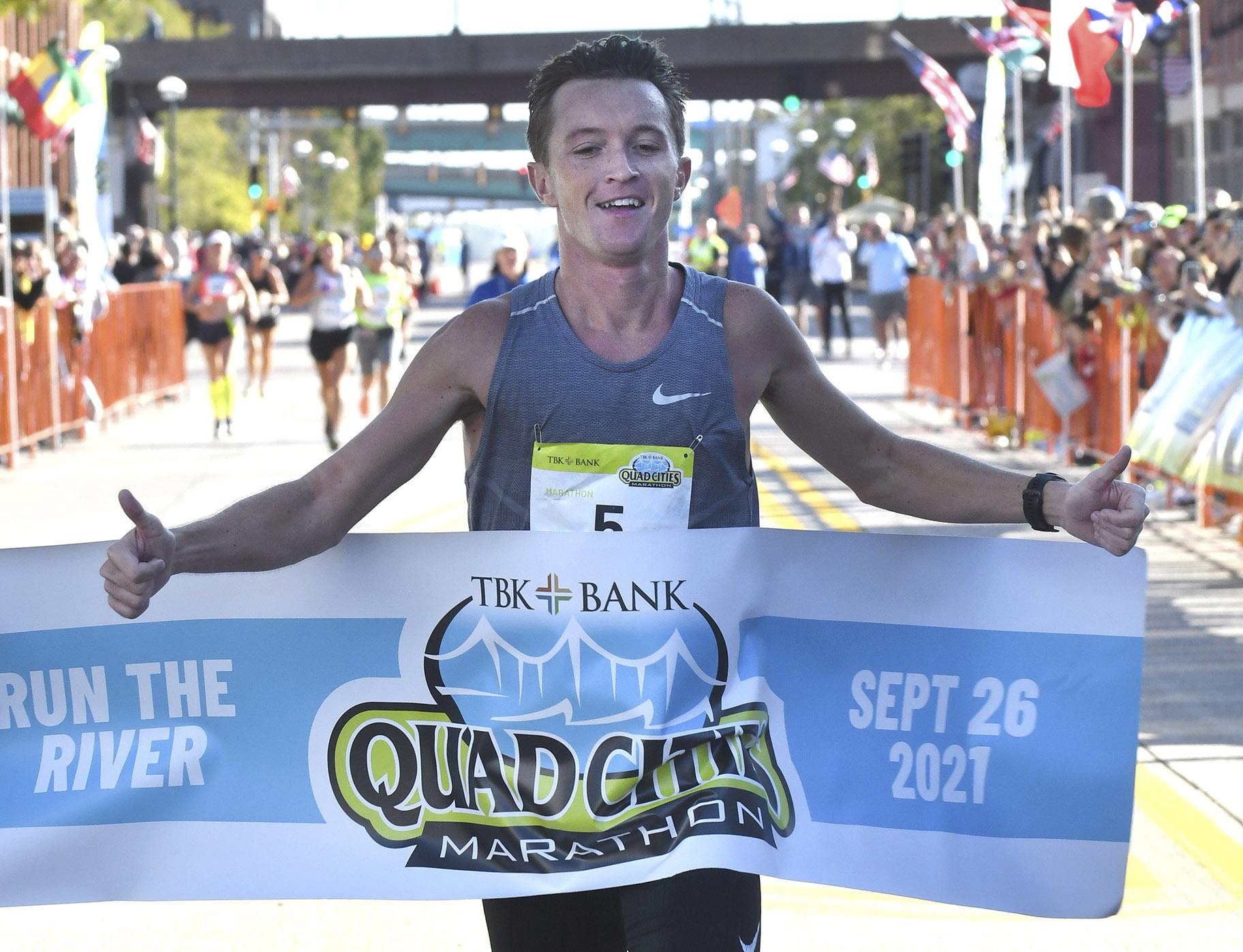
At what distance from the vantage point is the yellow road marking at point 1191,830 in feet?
19.2

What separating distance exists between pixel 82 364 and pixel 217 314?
1.34 metres

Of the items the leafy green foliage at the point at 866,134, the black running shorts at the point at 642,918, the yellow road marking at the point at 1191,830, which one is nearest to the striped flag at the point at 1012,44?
the yellow road marking at the point at 1191,830

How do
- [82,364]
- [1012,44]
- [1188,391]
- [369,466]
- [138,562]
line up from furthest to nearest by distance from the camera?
[1012,44]
[82,364]
[1188,391]
[369,466]
[138,562]

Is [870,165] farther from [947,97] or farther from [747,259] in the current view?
[747,259]

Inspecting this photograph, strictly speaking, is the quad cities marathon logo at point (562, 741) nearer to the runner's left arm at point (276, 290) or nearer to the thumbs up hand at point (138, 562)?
the thumbs up hand at point (138, 562)

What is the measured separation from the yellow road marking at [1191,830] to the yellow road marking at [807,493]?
469 cm

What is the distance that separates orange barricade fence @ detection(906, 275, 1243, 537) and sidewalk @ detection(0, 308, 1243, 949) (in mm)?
320

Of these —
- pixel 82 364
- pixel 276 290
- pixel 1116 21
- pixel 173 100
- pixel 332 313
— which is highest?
pixel 173 100

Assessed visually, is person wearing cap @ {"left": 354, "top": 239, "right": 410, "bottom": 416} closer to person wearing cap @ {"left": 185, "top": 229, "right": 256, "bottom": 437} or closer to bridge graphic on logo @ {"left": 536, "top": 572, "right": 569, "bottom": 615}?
person wearing cap @ {"left": 185, "top": 229, "right": 256, "bottom": 437}

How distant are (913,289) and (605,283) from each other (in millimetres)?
20922

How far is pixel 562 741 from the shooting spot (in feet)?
12.0

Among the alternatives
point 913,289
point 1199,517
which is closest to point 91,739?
point 1199,517

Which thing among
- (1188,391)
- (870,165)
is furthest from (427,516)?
(870,165)

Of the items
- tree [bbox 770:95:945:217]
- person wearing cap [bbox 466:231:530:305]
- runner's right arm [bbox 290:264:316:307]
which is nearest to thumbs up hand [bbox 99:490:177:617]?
person wearing cap [bbox 466:231:530:305]
